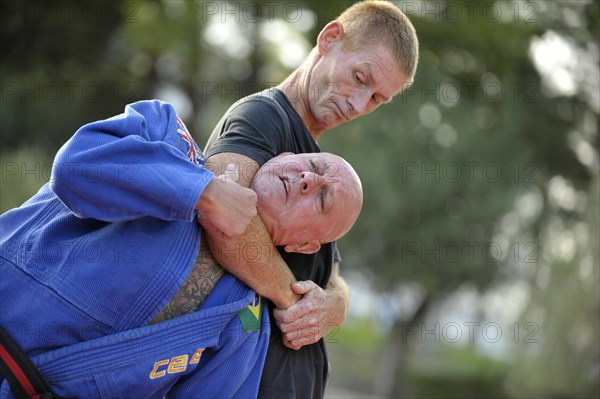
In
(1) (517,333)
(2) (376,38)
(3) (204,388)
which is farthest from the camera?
(1) (517,333)

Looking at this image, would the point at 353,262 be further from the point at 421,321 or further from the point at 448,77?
the point at 448,77

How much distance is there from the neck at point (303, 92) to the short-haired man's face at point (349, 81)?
0.02 m

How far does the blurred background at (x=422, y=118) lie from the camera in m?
18.6

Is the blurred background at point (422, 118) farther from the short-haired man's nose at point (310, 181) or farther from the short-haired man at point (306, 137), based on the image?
the short-haired man's nose at point (310, 181)

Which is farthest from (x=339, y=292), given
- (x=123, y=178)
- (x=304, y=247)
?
(x=123, y=178)

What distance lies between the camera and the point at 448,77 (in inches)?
858

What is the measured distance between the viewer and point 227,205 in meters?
2.46

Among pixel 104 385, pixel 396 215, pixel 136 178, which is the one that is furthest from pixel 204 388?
pixel 396 215

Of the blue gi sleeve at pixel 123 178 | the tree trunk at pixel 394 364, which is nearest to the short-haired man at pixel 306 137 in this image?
the blue gi sleeve at pixel 123 178

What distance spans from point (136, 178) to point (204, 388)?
85cm

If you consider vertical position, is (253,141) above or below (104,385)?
above

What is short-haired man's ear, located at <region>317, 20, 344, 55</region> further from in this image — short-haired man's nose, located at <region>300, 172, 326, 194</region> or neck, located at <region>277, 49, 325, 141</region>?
short-haired man's nose, located at <region>300, 172, 326, 194</region>

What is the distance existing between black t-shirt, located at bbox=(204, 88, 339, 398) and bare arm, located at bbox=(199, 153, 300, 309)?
0.18 feet

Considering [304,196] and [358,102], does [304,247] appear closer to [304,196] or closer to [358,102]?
[304,196]
